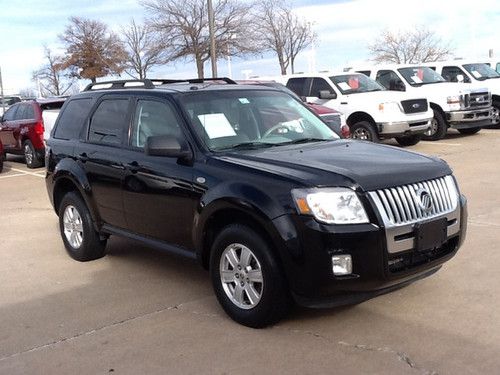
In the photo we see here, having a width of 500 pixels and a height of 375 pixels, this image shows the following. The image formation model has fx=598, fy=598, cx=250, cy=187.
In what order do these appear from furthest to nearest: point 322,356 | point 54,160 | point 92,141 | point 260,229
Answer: point 54,160 < point 92,141 < point 260,229 < point 322,356

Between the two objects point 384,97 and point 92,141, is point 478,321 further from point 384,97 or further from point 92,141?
point 384,97

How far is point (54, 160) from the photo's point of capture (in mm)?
6418

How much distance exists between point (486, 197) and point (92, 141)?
5431mm

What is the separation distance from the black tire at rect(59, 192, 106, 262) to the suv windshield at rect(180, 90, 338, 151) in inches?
70.7

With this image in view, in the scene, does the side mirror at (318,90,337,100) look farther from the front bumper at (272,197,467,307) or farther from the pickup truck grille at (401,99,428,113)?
the front bumper at (272,197,467,307)

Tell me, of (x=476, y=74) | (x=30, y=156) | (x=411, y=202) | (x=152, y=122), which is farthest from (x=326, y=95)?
(x=411, y=202)

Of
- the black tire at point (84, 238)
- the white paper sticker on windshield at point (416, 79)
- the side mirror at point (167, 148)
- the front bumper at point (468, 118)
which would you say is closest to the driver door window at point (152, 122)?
the side mirror at point (167, 148)

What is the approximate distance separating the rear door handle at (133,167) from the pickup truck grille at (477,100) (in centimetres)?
1210

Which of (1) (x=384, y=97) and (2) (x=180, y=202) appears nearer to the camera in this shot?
(2) (x=180, y=202)

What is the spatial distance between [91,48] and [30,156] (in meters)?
22.4

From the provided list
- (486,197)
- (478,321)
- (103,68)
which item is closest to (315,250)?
(478,321)

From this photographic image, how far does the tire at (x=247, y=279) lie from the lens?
4.00 m

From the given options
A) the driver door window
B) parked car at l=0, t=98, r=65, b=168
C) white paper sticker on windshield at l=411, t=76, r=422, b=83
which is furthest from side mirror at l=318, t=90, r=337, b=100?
the driver door window

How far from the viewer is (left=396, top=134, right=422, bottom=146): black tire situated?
14891 millimetres
